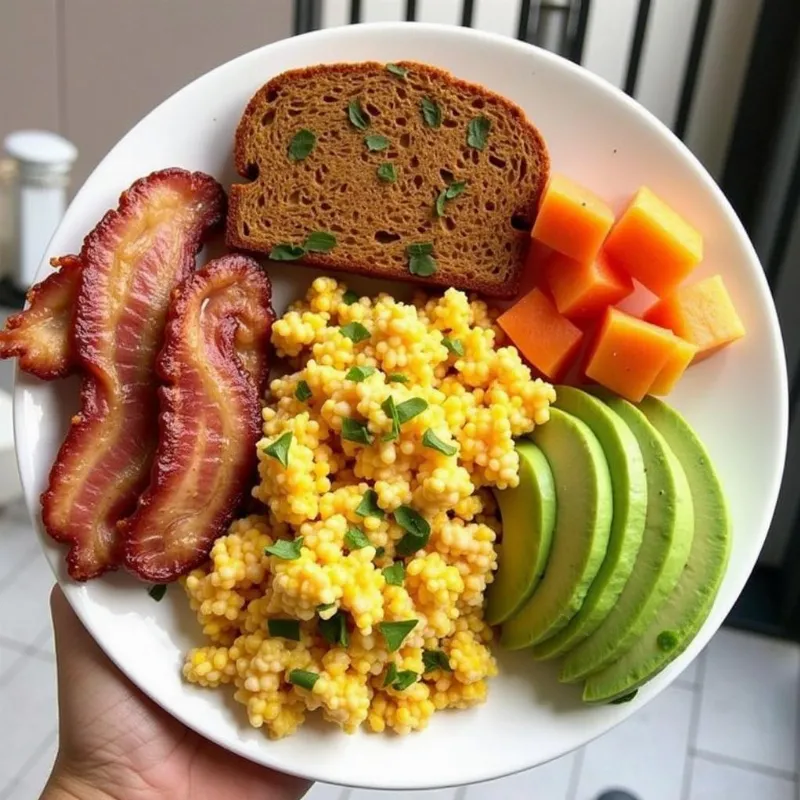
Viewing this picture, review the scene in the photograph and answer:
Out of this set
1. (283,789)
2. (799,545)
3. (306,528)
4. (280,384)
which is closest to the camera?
(306,528)

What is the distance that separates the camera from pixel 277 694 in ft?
3.97

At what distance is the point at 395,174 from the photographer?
4.26 ft

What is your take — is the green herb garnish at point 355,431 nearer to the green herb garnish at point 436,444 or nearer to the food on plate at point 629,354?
the green herb garnish at point 436,444

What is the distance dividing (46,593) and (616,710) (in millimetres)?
1818

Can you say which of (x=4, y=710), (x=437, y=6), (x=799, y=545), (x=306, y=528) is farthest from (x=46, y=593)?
(x=799, y=545)

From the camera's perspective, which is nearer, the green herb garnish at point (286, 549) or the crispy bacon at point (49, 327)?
the green herb garnish at point (286, 549)

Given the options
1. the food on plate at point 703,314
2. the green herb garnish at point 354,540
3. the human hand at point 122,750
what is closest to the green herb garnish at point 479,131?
the food on plate at point 703,314

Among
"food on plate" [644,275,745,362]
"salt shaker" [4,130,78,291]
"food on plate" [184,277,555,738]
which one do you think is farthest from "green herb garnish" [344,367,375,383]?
"salt shaker" [4,130,78,291]

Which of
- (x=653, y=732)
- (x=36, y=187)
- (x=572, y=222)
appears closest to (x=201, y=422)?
(x=572, y=222)

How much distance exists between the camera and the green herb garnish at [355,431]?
1.15 meters

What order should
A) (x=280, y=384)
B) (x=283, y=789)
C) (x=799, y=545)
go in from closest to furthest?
(x=280, y=384)
(x=283, y=789)
(x=799, y=545)

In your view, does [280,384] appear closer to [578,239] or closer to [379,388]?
[379,388]

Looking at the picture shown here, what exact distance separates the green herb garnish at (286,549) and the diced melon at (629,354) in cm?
45

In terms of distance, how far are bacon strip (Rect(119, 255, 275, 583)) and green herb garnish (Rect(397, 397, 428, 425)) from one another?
9.6 inches
